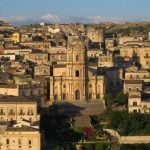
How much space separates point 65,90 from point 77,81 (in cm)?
107

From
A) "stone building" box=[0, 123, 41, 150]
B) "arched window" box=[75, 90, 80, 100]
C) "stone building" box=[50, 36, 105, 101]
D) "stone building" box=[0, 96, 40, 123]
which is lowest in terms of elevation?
"stone building" box=[0, 123, 41, 150]

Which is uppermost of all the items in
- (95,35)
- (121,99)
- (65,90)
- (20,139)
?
(95,35)

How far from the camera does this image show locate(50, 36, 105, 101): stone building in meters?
66.6

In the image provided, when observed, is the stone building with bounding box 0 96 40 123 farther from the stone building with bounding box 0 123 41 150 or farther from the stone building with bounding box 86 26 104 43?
the stone building with bounding box 86 26 104 43

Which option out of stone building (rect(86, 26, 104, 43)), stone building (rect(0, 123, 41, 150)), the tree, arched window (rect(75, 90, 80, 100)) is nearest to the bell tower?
arched window (rect(75, 90, 80, 100))

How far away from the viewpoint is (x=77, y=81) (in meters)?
66.9

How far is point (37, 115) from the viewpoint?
56375mm

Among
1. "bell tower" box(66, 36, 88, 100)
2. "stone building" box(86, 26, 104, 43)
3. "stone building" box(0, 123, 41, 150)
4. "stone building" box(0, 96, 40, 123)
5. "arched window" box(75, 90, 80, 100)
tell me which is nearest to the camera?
"stone building" box(0, 123, 41, 150)

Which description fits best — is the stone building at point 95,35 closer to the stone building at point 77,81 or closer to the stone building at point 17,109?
the stone building at point 77,81

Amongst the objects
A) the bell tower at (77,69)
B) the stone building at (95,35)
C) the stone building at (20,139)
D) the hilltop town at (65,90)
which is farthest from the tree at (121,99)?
the stone building at (95,35)

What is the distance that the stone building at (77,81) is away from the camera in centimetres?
6662

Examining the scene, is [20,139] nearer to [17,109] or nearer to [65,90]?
[17,109]

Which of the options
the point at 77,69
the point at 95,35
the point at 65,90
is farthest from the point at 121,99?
the point at 95,35

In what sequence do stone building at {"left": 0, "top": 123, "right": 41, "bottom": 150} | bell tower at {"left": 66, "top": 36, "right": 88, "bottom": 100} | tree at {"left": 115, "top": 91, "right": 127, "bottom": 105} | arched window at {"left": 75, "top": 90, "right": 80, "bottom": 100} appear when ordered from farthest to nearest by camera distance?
arched window at {"left": 75, "top": 90, "right": 80, "bottom": 100} < bell tower at {"left": 66, "top": 36, "right": 88, "bottom": 100} < tree at {"left": 115, "top": 91, "right": 127, "bottom": 105} < stone building at {"left": 0, "top": 123, "right": 41, "bottom": 150}
